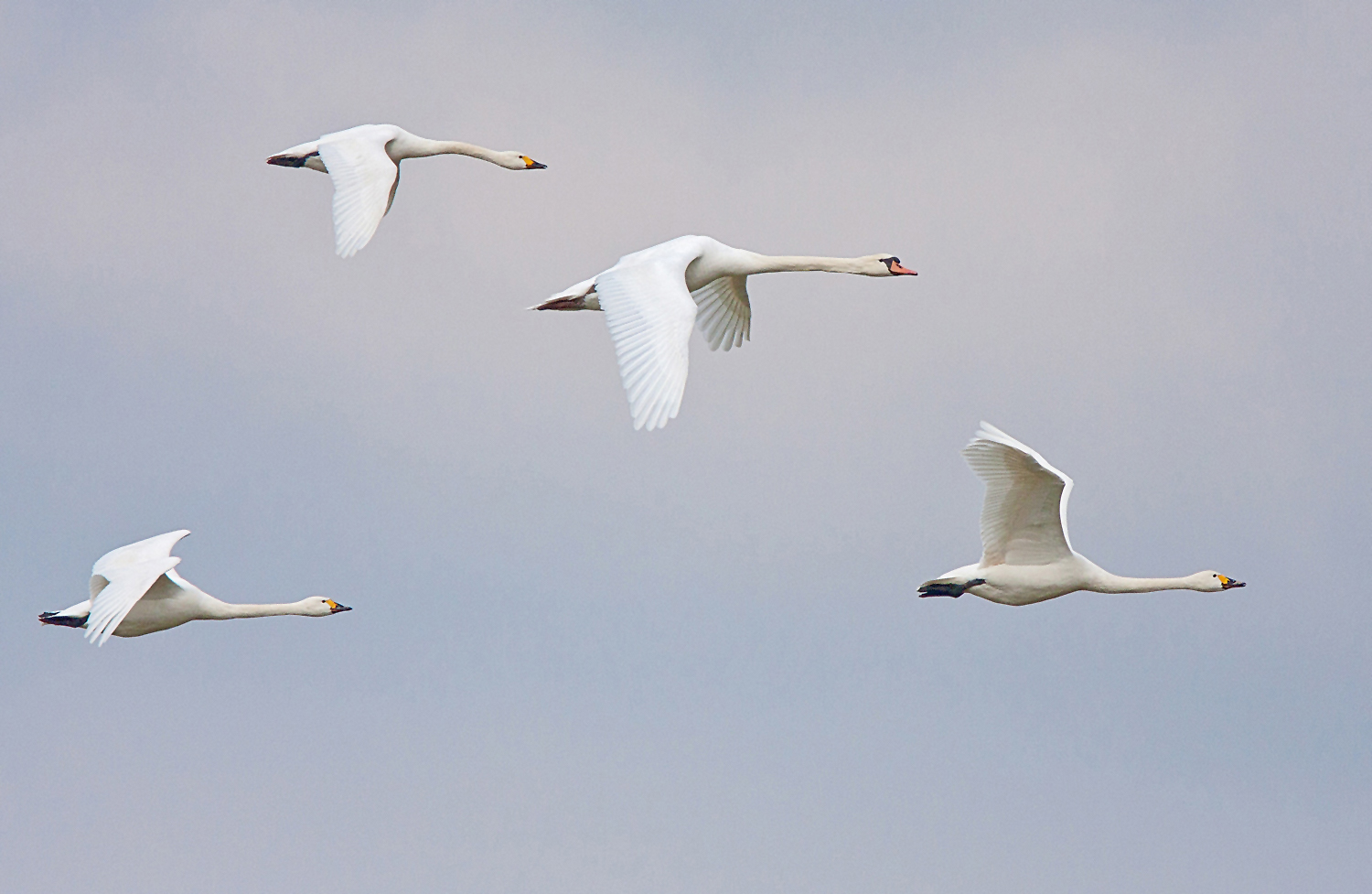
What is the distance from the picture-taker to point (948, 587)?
24188 mm

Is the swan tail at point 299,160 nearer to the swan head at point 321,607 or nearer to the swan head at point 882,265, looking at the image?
the swan head at point 321,607

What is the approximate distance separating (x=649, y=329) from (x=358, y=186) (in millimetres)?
7198

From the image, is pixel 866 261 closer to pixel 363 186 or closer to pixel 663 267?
pixel 663 267

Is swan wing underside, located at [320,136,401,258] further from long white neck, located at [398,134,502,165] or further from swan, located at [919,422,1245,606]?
swan, located at [919,422,1245,606]

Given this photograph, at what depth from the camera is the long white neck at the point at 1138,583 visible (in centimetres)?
2473

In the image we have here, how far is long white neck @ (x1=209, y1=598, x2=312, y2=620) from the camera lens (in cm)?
2534

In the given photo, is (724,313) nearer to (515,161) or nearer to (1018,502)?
(515,161)

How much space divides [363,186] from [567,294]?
350cm

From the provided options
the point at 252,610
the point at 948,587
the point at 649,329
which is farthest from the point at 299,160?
the point at 948,587

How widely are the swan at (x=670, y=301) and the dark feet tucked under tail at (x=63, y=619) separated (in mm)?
6718

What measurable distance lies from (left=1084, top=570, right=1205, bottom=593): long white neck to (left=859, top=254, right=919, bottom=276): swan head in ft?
14.9

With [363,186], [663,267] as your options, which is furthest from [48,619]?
[663,267]

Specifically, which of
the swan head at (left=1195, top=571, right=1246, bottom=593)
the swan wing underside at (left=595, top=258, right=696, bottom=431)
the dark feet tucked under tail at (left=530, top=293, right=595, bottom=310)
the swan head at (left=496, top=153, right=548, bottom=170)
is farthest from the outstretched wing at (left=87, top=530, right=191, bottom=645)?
the swan head at (left=1195, top=571, right=1246, bottom=593)

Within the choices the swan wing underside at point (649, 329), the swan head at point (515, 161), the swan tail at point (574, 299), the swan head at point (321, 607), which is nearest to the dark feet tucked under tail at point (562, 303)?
the swan tail at point (574, 299)
